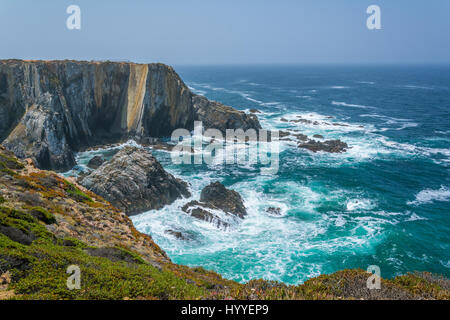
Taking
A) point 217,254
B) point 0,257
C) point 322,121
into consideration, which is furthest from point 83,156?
point 322,121

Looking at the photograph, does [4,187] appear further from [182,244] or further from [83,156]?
[83,156]

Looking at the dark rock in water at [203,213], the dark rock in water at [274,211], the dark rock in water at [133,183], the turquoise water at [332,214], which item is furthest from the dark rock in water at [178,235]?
the dark rock in water at [274,211]

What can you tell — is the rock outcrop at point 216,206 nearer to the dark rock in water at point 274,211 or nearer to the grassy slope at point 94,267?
the dark rock in water at point 274,211

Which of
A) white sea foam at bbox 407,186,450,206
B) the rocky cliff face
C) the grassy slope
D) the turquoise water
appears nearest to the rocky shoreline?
Answer: the grassy slope

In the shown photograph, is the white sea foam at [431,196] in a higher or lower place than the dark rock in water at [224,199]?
lower

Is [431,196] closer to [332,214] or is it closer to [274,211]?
[332,214]
